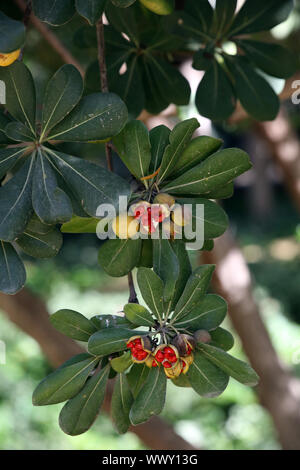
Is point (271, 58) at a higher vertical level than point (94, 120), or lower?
higher

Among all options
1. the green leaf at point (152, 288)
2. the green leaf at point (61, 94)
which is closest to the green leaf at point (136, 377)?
the green leaf at point (152, 288)

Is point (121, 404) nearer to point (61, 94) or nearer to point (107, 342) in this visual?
point (107, 342)

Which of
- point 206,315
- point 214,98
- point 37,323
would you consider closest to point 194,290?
point 206,315

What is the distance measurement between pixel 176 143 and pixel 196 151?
1.4 inches

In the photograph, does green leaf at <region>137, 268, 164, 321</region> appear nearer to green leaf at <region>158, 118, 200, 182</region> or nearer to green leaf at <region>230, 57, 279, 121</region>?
green leaf at <region>158, 118, 200, 182</region>

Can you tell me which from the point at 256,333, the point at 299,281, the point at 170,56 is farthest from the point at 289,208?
the point at 170,56

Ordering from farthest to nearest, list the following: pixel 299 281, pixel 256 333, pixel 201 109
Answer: pixel 299 281 → pixel 256 333 → pixel 201 109

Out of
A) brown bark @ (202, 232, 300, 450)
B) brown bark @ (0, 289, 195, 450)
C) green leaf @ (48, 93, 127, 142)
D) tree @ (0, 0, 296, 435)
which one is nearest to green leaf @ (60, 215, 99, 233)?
tree @ (0, 0, 296, 435)

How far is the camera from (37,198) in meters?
0.59

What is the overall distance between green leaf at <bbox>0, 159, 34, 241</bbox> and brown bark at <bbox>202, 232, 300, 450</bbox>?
117 cm

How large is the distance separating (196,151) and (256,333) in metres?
1.31

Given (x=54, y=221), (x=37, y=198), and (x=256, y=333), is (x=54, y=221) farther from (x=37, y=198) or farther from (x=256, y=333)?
(x=256, y=333)

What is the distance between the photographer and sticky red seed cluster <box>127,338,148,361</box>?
1.98 ft

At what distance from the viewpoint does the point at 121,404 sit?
0.68 meters
